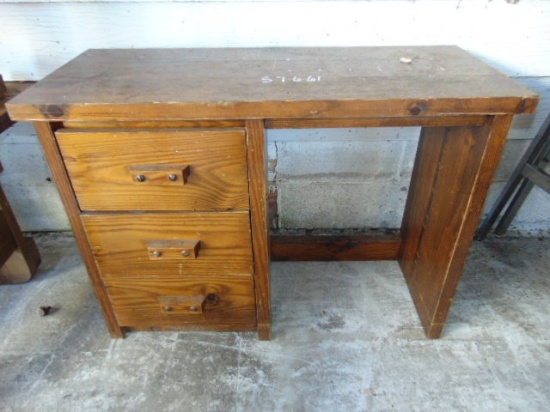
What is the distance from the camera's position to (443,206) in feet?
3.65

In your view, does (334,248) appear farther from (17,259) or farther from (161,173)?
(17,259)

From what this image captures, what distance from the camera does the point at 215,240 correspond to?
1.01 m

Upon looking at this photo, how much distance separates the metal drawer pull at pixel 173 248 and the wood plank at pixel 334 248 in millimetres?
520

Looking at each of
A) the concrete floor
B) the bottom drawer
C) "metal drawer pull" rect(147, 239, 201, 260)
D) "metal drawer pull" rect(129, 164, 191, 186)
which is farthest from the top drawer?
the concrete floor

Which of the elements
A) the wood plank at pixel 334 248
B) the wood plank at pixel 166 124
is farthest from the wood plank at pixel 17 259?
the wood plank at pixel 334 248

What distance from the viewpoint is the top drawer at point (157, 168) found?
0.85 m

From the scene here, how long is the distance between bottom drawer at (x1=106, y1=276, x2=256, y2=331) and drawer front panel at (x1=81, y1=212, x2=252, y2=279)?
0.04 m

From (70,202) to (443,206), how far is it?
39.2 inches

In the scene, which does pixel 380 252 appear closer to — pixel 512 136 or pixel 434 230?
pixel 434 230

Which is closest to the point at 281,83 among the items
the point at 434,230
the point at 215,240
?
the point at 215,240

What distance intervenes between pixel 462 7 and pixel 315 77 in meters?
0.64

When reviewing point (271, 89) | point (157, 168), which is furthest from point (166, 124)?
point (271, 89)

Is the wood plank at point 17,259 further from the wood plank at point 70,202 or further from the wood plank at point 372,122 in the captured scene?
the wood plank at point 372,122

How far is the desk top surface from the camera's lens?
0.81 meters
